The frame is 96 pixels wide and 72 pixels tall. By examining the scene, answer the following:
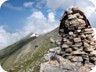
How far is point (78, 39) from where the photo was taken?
1066 inches

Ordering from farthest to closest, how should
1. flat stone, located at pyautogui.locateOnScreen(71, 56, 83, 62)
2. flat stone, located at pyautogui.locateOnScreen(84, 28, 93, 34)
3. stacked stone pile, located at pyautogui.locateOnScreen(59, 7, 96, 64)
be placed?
stacked stone pile, located at pyautogui.locateOnScreen(59, 7, 96, 64)
flat stone, located at pyautogui.locateOnScreen(84, 28, 93, 34)
flat stone, located at pyautogui.locateOnScreen(71, 56, 83, 62)

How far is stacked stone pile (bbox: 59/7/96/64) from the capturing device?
26.7m

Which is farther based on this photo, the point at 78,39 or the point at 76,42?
the point at 76,42

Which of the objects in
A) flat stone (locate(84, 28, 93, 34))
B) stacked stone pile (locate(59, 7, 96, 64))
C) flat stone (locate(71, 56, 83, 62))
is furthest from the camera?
stacked stone pile (locate(59, 7, 96, 64))

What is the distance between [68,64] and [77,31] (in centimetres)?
391

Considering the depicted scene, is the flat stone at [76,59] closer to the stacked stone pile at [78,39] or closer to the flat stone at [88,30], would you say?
the stacked stone pile at [78,39]

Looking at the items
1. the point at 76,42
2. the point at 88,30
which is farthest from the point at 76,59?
the point at 88,30

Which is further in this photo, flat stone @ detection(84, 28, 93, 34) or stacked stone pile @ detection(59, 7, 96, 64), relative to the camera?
stacked stone pile @ detection(59, 7, 96, 64)

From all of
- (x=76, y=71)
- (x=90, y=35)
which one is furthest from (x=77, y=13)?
(x=76, y=71)

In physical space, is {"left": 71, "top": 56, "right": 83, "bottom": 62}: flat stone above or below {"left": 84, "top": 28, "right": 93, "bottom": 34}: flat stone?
below

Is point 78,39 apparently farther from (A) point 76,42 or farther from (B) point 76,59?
(B) point 76,59

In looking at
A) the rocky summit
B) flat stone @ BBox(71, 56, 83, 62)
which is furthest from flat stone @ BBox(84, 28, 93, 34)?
flat stone @ BBox(71, 56, 83, 62)

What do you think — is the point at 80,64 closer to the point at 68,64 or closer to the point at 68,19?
the point at 68,64

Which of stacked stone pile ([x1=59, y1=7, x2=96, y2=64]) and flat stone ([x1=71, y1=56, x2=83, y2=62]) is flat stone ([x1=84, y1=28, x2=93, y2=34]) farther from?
flat stone ([x1=71, y1=56, x2=83, y2=62])
